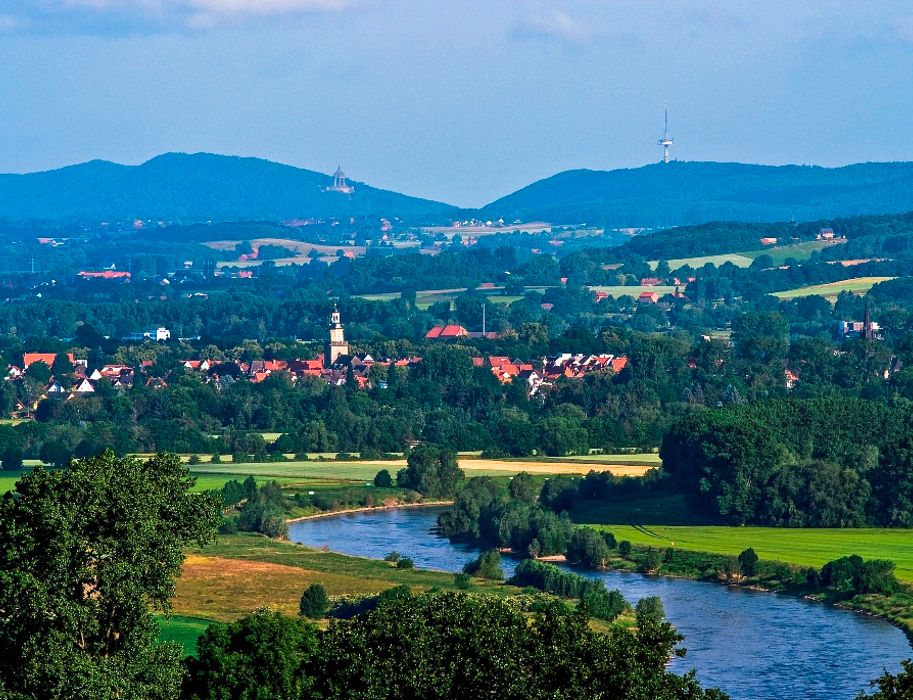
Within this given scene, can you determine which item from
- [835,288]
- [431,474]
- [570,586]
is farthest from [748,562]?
[835,288]

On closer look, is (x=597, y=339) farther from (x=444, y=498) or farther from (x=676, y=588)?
(x=676, y=588)

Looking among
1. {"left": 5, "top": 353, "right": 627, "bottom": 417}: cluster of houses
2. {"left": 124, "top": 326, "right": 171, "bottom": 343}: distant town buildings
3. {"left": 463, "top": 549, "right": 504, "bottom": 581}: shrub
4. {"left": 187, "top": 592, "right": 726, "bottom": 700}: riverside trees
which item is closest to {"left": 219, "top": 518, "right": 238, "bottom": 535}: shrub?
{"left": 463, "top": 549, "right": 504, "bottom": 581}: shrub

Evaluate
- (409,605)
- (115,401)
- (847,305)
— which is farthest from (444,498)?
(847,305)

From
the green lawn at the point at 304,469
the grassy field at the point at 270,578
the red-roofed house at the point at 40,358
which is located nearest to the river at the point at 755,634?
the grassy field at the point at 270,578

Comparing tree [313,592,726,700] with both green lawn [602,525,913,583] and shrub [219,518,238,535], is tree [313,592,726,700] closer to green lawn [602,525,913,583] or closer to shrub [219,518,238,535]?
green lawn [602,525,913,583]

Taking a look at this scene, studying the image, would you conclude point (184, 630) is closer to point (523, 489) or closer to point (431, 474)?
point (523, 489)

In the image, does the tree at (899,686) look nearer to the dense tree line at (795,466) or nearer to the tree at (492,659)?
the tree at (492,659)
